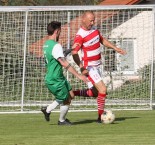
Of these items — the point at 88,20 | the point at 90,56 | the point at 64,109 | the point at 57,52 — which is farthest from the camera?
the point at 90,56

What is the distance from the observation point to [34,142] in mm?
10336

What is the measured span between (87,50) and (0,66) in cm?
560

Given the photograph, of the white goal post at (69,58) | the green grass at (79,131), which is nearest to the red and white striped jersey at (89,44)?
the green grass at (79,131)

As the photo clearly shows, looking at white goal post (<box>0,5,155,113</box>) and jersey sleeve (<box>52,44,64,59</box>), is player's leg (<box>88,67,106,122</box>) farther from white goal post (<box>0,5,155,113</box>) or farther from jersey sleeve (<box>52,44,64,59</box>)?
white goal post (<box>0,5,155,113</box>)

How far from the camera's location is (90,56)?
13.7 meters

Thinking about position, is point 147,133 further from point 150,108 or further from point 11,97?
point 11,97

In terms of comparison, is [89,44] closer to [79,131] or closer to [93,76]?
[93,76]

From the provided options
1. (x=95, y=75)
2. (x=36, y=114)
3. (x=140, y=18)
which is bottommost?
(x=36, y=114)

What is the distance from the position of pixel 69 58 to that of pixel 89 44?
5576 millimetres

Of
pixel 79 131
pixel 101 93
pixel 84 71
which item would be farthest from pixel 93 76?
pixel 79 131

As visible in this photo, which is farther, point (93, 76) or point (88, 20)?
point (93, 76)

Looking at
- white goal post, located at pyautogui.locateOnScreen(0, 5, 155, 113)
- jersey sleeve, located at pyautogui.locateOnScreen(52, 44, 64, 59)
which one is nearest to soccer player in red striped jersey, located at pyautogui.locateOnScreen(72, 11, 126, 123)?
jersey sleeve, located at pyautogui.locateOnScreen(52, 44, 64, 59)

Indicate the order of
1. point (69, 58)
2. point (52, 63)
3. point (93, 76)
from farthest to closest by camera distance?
point (69, 58) → point (93, 76) → point (52, 63)

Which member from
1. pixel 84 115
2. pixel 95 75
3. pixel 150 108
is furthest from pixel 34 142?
pixel 150 108
